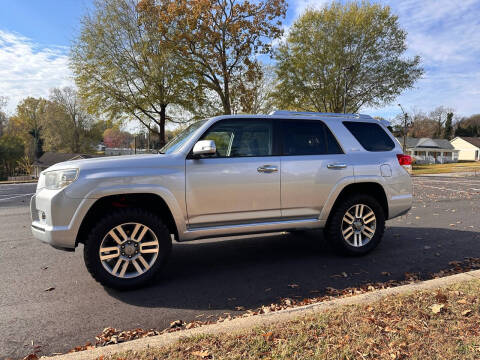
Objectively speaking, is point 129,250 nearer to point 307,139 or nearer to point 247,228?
point 247,228

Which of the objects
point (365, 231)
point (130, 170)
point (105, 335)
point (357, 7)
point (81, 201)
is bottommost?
point (105, 335)

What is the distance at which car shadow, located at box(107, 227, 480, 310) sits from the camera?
3.54 meters

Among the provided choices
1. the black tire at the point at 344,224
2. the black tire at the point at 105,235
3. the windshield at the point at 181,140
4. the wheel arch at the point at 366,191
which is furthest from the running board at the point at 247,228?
the windshield at the point at 181,140

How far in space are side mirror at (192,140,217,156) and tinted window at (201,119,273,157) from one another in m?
0.30

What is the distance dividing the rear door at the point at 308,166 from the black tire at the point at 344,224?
0.29m

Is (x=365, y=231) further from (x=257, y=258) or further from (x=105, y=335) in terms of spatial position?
(x=105, y=335)

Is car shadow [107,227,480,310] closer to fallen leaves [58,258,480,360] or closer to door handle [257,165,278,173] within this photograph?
fallen leaves [58,258,480,360]

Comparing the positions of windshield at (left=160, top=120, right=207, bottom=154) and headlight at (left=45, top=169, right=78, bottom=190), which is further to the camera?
windshield at (left=160, top=120, right=207, bottom=154)

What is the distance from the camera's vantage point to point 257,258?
4801 millimetres

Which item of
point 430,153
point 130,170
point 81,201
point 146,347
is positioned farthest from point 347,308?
point 430,153

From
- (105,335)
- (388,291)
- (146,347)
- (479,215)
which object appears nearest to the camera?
(146,347)

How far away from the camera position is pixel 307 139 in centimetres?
455

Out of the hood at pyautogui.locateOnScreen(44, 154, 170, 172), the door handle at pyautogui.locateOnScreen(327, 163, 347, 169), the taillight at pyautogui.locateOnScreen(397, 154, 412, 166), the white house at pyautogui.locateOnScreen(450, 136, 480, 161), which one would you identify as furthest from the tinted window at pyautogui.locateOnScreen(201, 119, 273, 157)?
the white house at pyautogui.locateOnScreen(450, 136, 480, 161)

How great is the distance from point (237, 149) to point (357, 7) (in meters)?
28.9
